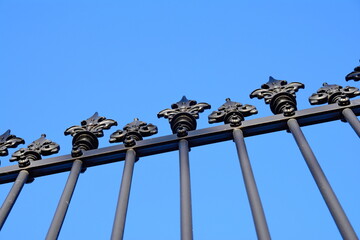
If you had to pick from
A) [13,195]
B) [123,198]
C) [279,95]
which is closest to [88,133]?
[13,195]

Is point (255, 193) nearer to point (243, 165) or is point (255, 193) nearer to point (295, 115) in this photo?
point (243, 165)

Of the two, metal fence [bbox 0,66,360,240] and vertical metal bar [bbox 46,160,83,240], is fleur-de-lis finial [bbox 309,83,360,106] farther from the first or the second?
vertical metal bar [bbox 46,160,83,240]

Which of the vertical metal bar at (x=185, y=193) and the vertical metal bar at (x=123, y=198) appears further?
the vertical metal bar at (x=123, y=198)

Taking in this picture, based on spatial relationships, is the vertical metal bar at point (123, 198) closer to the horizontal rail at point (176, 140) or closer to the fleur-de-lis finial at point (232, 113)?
the horizontal rail at point (176, 140)

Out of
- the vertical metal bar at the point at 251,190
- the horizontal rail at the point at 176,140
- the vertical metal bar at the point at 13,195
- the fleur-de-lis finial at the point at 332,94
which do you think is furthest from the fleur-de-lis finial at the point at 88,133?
the fleur-de-lis finial at the point at 332,94

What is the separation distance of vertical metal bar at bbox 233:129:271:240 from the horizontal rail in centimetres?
13

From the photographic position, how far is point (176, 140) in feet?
14.3

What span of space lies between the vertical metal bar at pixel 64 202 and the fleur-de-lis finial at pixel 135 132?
0.36 m

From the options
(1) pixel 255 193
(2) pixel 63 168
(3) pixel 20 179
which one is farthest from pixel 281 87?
(3) pixel 20 179

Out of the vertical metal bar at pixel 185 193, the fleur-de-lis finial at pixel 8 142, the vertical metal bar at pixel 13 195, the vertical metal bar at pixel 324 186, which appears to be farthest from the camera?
the fleur-de-lis finial at pixel 8 142

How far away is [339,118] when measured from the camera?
14.2 ft

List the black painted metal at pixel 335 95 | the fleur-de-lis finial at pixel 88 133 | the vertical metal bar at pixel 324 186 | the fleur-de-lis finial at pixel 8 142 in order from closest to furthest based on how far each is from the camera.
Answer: the vertical metal bar at pixel 324 186, the black painted metal at pixel 335 95, the fleur-de-lis finial at pixel 88 133, the fleur-de-lis finial at pixel 8 142

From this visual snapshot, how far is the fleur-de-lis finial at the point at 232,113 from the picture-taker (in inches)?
173

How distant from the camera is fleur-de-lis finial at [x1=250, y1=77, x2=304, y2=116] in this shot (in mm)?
4429
